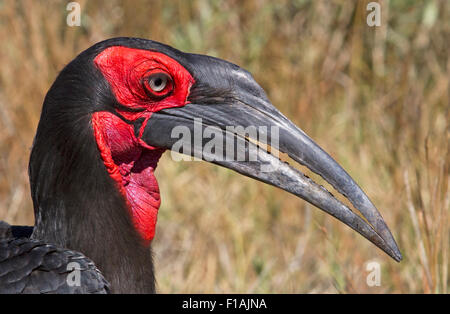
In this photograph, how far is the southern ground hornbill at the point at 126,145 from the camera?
8.21ft

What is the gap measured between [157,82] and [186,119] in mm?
153

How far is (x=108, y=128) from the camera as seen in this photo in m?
2.54

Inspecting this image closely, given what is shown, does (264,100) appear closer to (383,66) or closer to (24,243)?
(24,243)

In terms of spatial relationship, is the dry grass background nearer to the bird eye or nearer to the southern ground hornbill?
the southern ground hornbill

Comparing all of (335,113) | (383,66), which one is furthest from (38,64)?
(383,66)

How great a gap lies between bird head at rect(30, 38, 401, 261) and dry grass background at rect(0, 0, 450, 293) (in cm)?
100

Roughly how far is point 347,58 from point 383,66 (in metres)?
0.25

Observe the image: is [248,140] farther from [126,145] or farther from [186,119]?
[126,145]

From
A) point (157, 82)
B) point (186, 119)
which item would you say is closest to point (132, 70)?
point (157, 82)

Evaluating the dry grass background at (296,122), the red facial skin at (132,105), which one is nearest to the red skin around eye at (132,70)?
the red facial skin at (132,105)

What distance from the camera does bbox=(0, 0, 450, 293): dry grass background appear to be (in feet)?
12.4

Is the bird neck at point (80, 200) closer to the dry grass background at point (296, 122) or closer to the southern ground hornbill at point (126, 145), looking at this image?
the southern ground hornbill at point (126, 145)

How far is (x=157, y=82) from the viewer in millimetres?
2576

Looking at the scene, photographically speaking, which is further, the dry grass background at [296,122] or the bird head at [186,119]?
the dry grass background at [296,122]
